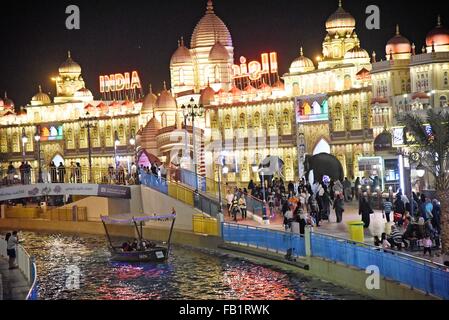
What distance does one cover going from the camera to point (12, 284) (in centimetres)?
2881

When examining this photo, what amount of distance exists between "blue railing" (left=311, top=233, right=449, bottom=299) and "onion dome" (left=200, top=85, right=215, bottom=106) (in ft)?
161

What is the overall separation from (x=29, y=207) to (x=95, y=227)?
7317mm

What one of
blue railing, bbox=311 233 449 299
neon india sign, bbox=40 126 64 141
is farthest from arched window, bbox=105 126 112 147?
blue railing, bbox=311 233 449 299

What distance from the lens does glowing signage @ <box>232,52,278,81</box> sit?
250ft

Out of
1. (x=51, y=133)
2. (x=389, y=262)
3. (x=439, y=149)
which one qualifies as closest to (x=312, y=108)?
(x=51, y=133)

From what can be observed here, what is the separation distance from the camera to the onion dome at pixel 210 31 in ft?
280

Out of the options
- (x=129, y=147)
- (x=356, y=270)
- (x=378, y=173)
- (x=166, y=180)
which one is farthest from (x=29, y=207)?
(x=129, y=147)

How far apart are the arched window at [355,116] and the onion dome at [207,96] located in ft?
52.3

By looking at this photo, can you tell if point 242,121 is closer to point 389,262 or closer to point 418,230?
point 418,230

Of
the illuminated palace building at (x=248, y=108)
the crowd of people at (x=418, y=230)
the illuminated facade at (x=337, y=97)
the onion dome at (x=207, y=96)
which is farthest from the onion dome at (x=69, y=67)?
the crowd of people at (x=418, y=230)

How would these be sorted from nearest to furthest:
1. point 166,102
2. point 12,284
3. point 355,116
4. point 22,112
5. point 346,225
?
point 12,284 → point 346,225 → point 355,116 → point 166,102 → point 22,112

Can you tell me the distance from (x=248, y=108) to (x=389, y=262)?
52.4 metres

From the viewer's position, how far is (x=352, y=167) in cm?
6550

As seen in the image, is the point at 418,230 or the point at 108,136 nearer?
the point at 418,230
